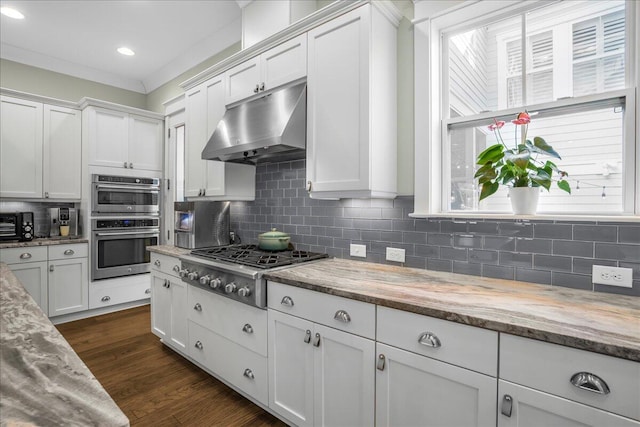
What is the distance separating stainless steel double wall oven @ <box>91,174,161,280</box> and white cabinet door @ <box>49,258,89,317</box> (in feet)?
0.42

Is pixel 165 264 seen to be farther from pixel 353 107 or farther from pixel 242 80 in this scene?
pixel 353 107

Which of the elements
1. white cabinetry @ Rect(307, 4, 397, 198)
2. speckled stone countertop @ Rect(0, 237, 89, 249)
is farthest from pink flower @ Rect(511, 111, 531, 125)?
speckled stone countertop @ Rect(0, 237, 89, 249)

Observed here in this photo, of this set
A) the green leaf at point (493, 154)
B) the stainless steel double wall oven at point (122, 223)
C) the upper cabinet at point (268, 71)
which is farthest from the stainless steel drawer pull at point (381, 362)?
the stainless steel double wall oven at point (122, 223)

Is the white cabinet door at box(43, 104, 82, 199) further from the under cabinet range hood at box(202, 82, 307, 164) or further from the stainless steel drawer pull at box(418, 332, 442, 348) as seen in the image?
the stainless steel drawer pull at box(418, 332, 442, 348)

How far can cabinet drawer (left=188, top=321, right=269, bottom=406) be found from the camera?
2035mm

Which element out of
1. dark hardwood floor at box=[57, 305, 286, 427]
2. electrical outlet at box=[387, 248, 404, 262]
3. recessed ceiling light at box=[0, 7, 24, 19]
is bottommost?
dark hardwood floor at box=[57, 305, 286, 427]

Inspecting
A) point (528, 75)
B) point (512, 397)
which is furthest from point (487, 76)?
→ point (512, 397)

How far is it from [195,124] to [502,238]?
275 centimetres

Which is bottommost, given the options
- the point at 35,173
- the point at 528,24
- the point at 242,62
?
the point at 35,173

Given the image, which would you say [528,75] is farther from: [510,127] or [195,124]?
[195,124]

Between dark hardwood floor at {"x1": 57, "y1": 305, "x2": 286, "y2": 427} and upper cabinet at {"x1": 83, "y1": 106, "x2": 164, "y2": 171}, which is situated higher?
upper cabinet at {"x1": 83, "y1": 106, "x2": 164, "y2": 171}

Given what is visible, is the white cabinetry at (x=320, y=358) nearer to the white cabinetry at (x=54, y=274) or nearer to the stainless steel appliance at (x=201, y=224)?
the stainless steel appliance at (x=201, y=224)

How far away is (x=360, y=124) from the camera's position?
1.99 metres

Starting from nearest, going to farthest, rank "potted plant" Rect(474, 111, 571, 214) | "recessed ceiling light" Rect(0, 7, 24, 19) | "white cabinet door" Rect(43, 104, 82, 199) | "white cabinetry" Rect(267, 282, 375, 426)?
1. "white cabinetry" Rect(267, 282, 375, 426)
2. "potted plant" Rect(474, 111, 571, 214)
3. "recessed ceiling light" Rect(0, 7, 24, 19)
4. "white cabinet door" Rect(43, 104, 82, 199)
